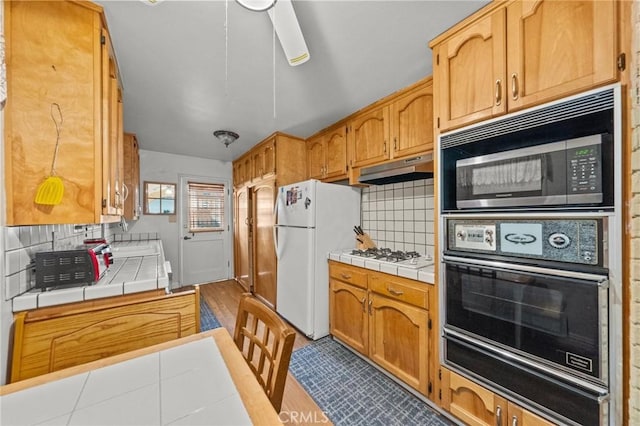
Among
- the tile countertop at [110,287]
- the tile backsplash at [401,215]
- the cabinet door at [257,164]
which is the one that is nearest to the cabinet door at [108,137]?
the tile countertop at [110,287]

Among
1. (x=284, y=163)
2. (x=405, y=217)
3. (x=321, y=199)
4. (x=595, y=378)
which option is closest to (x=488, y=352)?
(x=595, y=378)

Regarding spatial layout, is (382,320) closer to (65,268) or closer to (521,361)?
(521,361)

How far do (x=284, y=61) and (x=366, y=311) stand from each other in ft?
6.20

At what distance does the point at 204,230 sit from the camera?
4.24 meters

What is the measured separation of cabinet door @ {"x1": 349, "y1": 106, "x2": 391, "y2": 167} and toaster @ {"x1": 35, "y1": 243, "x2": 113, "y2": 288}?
78.3 inches

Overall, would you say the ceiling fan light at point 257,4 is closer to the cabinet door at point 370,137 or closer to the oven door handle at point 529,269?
the cabinet door at point 370,137

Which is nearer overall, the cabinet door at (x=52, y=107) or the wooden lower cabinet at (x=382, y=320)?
the cabinet door at (x=52, y=107)

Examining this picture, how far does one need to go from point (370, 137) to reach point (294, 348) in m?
2.06

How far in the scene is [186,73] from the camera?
170 centimetres

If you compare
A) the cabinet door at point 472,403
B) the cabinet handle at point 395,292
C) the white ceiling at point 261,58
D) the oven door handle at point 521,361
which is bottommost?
the cabinet door at point 472,403

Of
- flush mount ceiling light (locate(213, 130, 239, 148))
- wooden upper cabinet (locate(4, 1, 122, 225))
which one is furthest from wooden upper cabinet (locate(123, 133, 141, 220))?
wooden upper cabinet (locate(4, 1, 122, 225))

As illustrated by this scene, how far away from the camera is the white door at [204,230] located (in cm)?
405

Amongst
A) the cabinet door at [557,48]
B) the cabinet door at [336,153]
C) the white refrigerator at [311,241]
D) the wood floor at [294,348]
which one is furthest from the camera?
the cabinet door at [336,153]

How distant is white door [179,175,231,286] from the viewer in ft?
13.3
